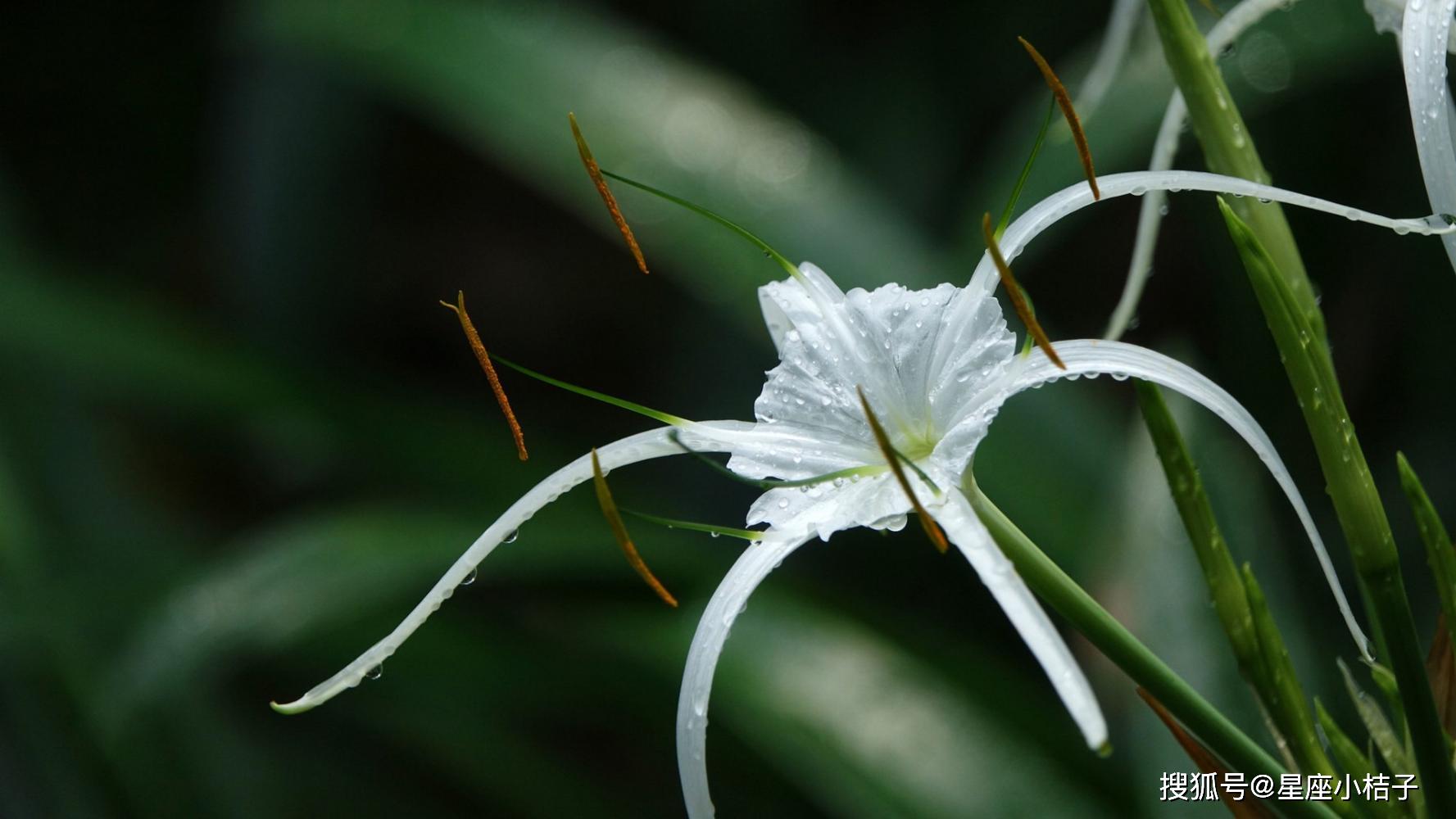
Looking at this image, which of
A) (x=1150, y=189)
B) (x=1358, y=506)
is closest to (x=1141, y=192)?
(x=1150, y=189)

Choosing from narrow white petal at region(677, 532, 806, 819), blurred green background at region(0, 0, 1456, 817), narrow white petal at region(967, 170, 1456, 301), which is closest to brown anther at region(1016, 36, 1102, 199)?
narrow white petal at region(967, 170, 1456, 301)

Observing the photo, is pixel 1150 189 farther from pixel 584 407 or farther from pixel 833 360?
pixel 584 407

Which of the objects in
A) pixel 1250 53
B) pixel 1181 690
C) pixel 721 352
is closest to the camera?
pixel 1181 690

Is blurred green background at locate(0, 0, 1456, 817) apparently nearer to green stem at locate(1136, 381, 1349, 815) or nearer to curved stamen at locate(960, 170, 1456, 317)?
green stem at locate(1136, 381, 1349, 815)

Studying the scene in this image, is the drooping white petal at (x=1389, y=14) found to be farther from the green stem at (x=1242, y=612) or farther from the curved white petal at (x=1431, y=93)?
the green stem at (x=1242, y=612)

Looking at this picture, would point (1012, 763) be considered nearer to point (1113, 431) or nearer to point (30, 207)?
point (1113, 431)

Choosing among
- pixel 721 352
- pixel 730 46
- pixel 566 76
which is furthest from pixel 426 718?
pixel 730 46

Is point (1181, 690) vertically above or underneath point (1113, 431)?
underneath
